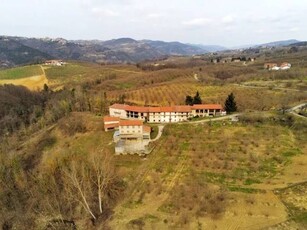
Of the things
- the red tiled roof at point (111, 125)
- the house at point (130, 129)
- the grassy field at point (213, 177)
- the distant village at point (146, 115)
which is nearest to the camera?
the grassy field at point (213, 177)

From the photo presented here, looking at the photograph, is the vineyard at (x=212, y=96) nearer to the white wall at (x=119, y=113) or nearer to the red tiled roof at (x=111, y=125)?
the white wall at (x=119, y=113)

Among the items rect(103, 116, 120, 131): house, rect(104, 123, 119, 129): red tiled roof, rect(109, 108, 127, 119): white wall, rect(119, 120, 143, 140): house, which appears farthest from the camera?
rect(109, 108, 127, 119): white wall

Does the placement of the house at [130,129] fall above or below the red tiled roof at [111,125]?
above

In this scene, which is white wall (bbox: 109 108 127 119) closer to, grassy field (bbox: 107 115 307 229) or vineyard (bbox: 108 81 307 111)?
grassy field (bbox: 107 115 307 229)

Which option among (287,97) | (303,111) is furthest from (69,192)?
(287,97)

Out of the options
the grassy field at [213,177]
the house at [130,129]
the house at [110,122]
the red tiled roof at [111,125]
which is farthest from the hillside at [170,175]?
the house at [130,129]

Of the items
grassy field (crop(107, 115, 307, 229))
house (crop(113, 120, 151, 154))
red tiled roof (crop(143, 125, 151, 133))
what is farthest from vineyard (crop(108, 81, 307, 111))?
house (crop(113, 120, 151, 154))

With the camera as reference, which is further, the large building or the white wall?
the white wall

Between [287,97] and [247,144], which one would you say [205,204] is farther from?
[287,97]

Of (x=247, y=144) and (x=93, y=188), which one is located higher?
(x=247, y=144)
